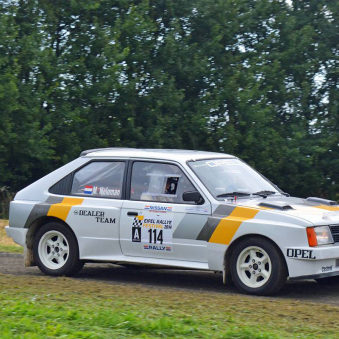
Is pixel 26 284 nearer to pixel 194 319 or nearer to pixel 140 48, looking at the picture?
pixel 194 319

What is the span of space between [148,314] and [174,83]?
21.2 meters

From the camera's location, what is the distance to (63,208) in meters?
9.59

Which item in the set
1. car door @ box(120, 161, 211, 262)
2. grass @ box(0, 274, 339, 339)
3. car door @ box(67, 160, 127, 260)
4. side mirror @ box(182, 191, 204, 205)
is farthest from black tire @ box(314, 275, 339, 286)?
car door @ box(67, 160, 127, 260)

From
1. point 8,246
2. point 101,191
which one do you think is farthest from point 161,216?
point 8,246

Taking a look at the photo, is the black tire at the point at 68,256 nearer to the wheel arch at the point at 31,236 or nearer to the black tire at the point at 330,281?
the wheel arch at the point at 31,236

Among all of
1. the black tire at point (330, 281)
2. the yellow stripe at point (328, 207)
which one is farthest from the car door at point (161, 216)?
the black tire at point (330, 281)

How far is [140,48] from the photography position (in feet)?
87.1

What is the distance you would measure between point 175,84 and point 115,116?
2751 millimetres

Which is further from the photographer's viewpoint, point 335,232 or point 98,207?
point 98,207

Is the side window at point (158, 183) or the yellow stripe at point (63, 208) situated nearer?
the side window at point (158, 183)

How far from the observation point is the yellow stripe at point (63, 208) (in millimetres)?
9562

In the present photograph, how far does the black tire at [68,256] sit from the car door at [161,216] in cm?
76

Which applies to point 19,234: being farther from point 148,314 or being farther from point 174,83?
point 174,83

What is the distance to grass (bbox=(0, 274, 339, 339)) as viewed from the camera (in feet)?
19.5
